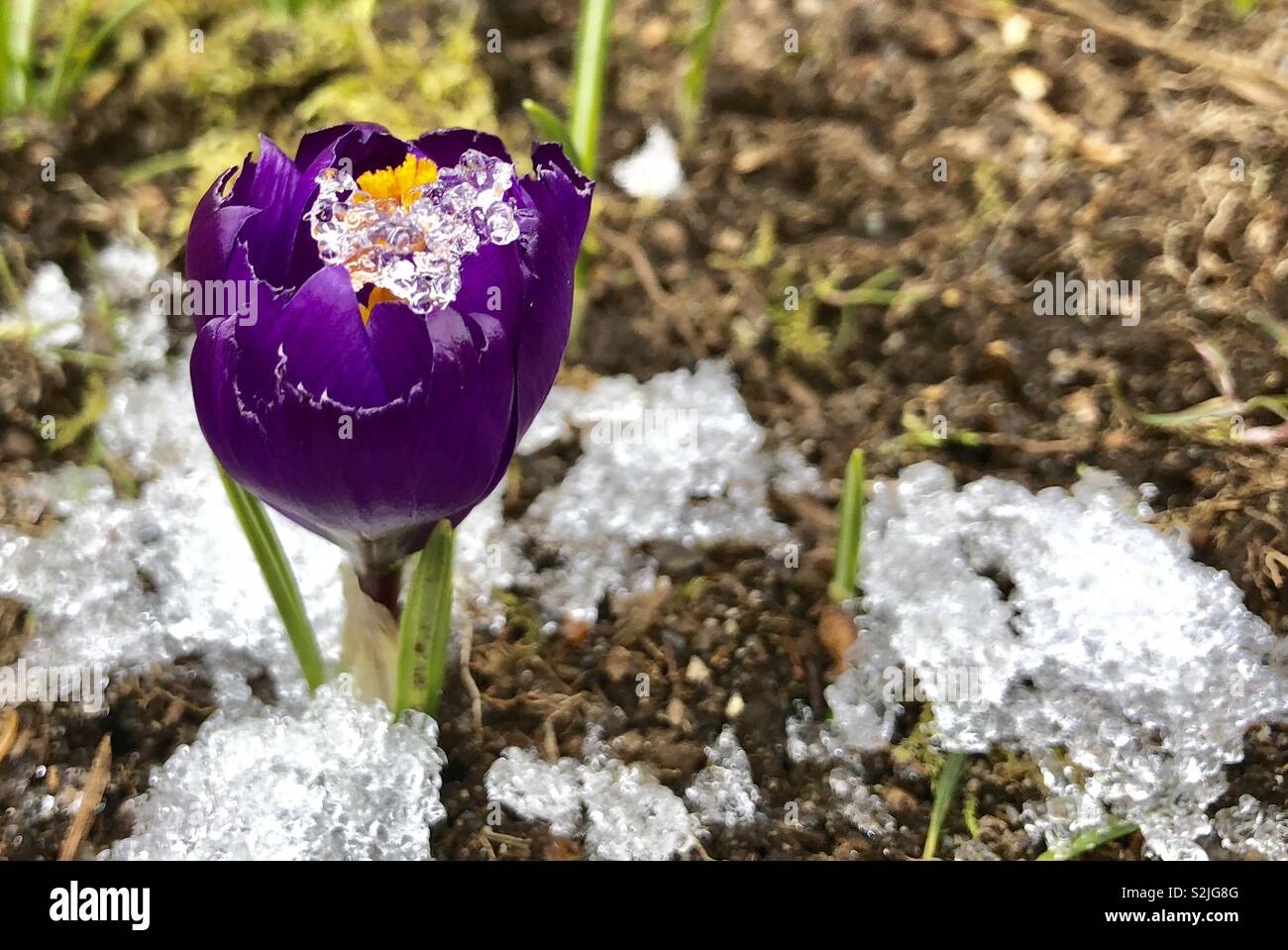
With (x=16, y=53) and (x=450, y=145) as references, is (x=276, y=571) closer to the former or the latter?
(x=450, y=145)

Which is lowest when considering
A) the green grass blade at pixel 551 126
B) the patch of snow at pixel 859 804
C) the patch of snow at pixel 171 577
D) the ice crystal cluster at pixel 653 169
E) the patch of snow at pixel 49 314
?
the patch of snow at pixel 859 804

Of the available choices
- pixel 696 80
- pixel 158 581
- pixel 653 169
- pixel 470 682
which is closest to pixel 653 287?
pixel 653 169

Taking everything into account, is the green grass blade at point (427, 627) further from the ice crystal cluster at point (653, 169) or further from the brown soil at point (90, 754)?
the ice crystal cluster at point (653, 169)

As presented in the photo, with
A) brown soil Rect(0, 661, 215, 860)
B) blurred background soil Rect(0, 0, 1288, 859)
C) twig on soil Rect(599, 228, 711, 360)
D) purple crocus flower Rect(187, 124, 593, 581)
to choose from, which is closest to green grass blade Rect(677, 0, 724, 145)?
blurred background soil Rect(0, 0, 1288, 859)

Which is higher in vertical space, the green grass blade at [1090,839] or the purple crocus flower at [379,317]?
the purple crocus flower at [379,317]

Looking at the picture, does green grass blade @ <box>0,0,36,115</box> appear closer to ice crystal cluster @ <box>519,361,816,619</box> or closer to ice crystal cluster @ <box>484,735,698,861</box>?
ice crystal cluster @ <box>519,361,816,619</box>

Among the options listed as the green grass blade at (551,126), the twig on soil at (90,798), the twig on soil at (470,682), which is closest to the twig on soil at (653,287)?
the green grass blade at (551,126)

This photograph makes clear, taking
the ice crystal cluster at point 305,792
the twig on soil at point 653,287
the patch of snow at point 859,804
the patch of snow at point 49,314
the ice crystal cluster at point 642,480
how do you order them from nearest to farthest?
the ice crystal cluster at point 305,792 < the patch of snow at point 859,804 < the ice crystal cluster at point 642,480 < the patch of snow at point 49,314 < the twig on soil at point 653,287
